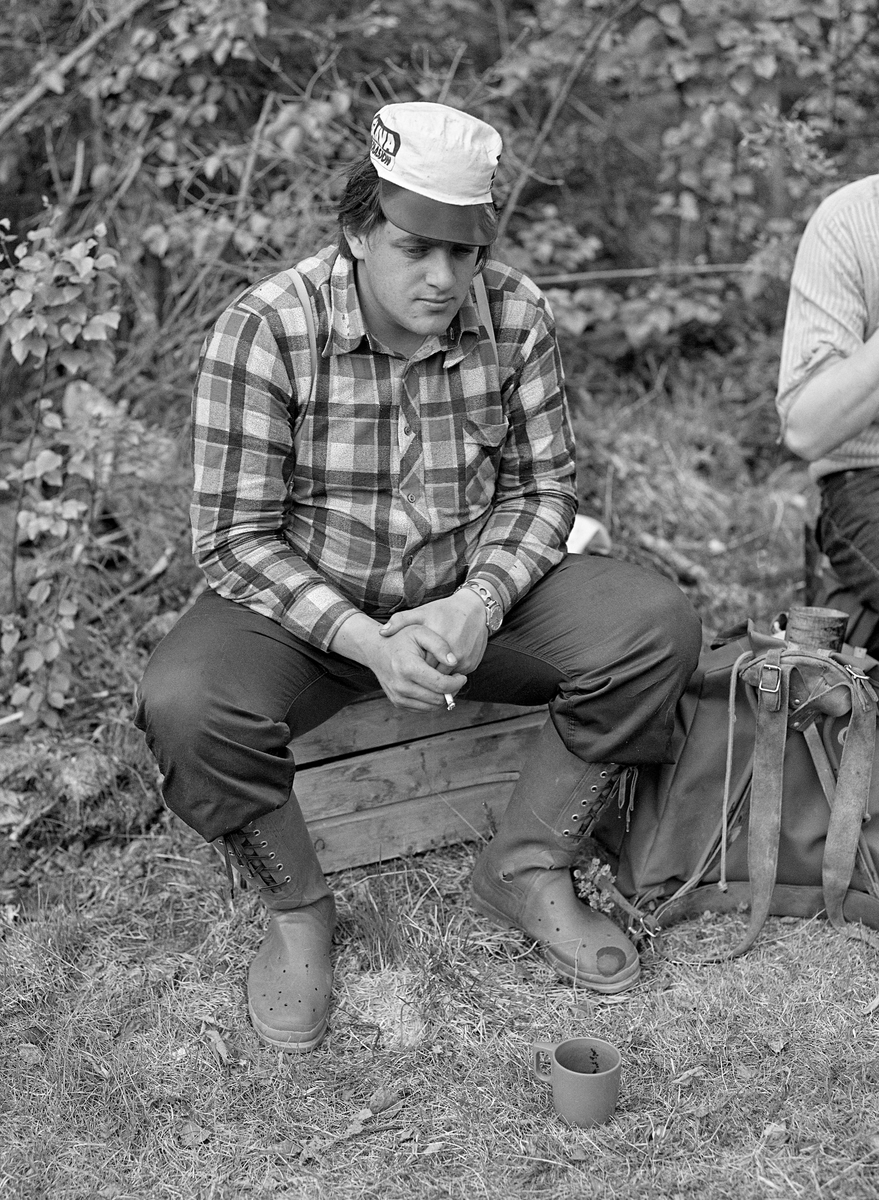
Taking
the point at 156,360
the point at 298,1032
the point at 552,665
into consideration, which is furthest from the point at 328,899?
the point at 156,360

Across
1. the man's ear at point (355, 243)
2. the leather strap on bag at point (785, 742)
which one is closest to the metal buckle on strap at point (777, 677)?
the leather strap on bag at point (785, 742)

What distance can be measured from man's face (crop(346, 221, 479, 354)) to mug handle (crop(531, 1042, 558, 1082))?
1306mm

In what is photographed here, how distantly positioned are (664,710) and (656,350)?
117 inches

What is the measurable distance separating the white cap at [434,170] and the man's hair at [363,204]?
0.12 ft

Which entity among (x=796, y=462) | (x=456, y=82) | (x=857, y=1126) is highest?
(x=456, y=82)

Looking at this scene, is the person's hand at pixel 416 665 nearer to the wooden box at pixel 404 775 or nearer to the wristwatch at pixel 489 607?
the wristwatch at pixel 489 607

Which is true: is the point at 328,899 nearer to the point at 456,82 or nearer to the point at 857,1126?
the point at 857,1126

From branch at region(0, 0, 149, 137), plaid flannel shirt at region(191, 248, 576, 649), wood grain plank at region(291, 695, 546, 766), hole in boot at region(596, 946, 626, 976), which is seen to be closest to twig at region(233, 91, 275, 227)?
branch at region(0, 0, 149, 137)

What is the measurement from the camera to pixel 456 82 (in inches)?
171

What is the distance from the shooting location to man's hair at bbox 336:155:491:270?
7.63ft

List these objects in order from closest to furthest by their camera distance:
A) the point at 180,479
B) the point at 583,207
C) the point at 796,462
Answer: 1. the point at 180,479
2. the point at 796,462
3. the point at 583,207

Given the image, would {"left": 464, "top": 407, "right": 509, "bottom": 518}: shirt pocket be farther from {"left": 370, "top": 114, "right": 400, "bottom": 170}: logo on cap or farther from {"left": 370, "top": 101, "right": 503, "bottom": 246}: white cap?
{"left": 370, "top": 114, "right": 400, "bottom": 170}: logo on cap

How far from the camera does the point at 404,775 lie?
2.82 meters

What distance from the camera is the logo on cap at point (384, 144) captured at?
2.25m
